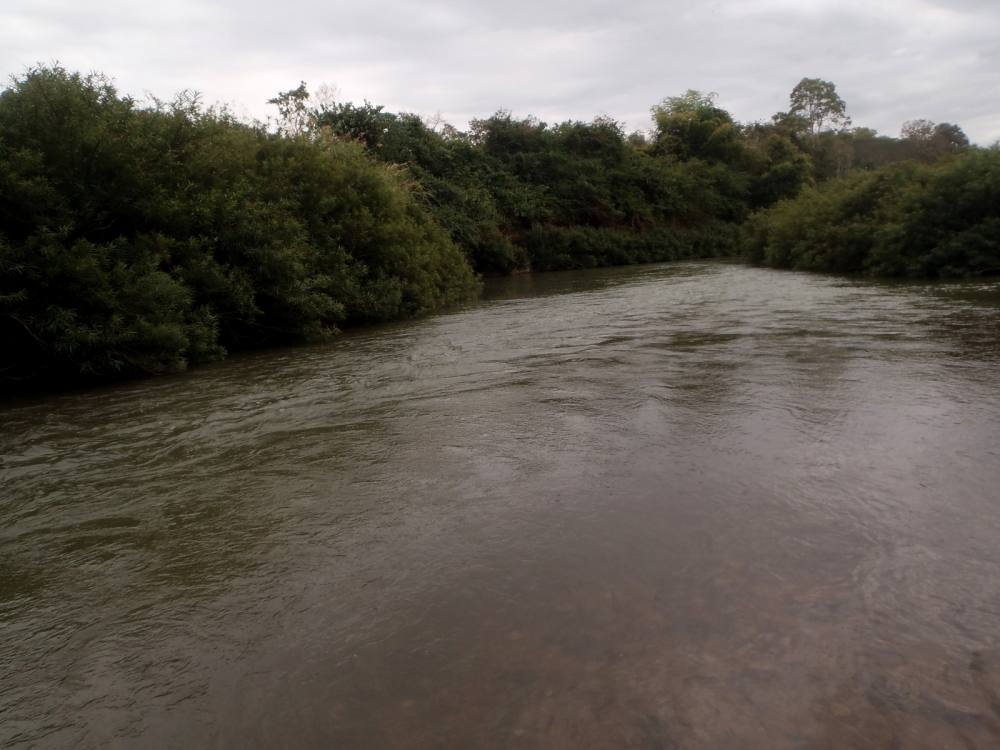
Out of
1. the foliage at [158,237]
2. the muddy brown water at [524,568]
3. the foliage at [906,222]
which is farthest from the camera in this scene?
the foliage at [906,222]

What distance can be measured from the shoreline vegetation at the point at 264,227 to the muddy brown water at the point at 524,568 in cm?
279

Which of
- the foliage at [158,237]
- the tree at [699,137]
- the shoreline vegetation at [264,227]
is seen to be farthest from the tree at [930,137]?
the foliage at [158,237]

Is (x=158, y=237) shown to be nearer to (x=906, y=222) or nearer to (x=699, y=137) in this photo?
(x=906, y=222)

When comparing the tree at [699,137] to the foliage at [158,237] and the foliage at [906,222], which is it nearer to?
the foliage at [906,222]

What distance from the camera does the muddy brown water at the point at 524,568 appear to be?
266 centimetres

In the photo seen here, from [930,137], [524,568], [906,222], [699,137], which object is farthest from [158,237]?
[930,137]

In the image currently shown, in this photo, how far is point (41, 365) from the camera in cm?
1045

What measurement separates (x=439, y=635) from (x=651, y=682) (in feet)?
3.24

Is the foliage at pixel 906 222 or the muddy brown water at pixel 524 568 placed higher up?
the foliage at pixel 906 222

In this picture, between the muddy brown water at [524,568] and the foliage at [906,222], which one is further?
the foliage at [906,222]

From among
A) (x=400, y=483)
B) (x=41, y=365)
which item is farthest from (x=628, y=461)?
(x=41, y=365)

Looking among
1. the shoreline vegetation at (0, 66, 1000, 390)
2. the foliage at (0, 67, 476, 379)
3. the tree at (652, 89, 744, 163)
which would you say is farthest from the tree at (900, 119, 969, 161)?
the foliage at (0, 67, 476, 379)

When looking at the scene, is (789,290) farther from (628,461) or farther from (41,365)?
(41,365)

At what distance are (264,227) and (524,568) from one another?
455 inches
